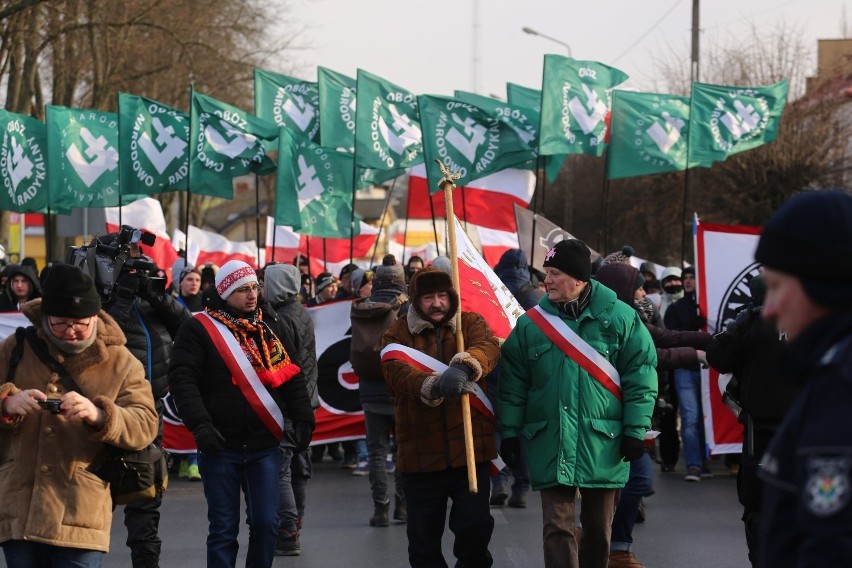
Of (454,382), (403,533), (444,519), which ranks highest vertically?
(454,382)

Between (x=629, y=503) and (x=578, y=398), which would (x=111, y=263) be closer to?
(x=578, y=398)

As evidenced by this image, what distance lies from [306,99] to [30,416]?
1455 centimetres

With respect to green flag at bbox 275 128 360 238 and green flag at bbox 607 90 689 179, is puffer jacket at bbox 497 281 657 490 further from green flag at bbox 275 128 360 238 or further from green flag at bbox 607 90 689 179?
green flag at bbox 275 128 360 238

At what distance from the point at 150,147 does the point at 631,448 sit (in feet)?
36.5

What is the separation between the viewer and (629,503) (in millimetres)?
7855

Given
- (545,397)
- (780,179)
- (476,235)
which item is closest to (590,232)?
(780,179)

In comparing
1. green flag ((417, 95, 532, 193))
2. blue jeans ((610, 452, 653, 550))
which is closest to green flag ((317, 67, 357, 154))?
green flag ((417, 95, 532, 193))

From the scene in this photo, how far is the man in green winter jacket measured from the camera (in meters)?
6.34

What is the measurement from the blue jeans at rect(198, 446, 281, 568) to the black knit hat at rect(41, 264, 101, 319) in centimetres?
168

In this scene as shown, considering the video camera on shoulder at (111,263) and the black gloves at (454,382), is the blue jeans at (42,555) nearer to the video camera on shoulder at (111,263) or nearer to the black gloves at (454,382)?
the black gloves at (454,382)

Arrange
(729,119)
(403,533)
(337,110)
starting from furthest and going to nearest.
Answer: (337,110)
(729,119)
(403,533)

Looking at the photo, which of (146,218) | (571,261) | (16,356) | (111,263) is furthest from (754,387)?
(146,218)

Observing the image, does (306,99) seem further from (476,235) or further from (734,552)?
(734,552)

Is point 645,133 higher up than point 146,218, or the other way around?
point 645,133
